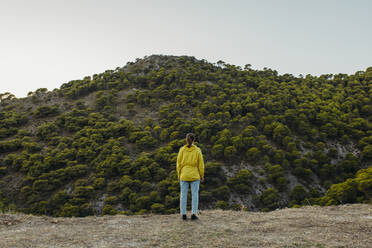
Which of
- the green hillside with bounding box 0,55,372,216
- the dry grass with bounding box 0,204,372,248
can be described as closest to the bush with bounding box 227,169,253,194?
the green hillside with bounding box 0,55,372,216

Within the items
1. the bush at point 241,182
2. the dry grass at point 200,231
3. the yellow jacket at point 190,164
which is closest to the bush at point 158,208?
the bush at point 241,182

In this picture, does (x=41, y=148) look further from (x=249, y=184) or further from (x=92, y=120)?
(x=249, y=184)

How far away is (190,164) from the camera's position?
6.39 metres

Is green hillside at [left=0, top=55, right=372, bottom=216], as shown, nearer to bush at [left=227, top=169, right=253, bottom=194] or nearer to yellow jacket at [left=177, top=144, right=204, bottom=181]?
bush at [left=227, top=169, right=253, bottom=194]

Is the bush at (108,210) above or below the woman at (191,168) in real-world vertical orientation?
below

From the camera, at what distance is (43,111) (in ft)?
118

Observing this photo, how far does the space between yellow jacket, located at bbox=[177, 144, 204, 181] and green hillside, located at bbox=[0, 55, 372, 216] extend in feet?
24.0

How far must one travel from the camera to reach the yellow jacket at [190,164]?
6.32 m

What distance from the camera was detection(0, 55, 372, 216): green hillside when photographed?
861 inches

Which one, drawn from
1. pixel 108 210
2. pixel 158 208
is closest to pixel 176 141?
→ pixel 158 208

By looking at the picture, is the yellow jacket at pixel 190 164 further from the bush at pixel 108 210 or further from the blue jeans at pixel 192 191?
the bush at pixel 108 210

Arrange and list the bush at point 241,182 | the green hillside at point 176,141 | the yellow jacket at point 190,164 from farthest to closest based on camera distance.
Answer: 1. the bush at point 241,182
2. the green hillside at point 176,141
3. the yellow jacket at point 190,164

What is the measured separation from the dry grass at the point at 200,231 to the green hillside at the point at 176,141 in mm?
5280

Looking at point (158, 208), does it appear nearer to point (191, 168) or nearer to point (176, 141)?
point (176, 141)
